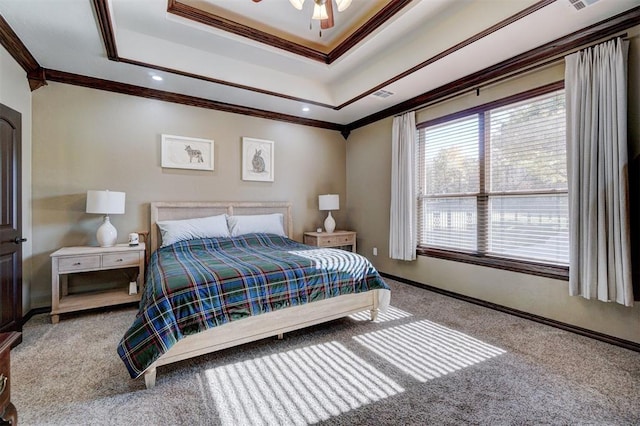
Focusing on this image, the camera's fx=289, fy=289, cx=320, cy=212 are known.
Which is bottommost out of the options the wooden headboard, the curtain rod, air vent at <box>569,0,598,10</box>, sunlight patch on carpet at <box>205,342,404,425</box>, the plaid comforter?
sunlight patch on carpet at <box>205,342,404,425</box>

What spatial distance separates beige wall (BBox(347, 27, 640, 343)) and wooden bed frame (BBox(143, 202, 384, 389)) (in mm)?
1366

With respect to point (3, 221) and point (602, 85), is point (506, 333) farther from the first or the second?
point (3, 221)

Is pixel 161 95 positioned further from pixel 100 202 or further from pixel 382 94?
pixel 382 94

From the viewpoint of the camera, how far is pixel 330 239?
482cm

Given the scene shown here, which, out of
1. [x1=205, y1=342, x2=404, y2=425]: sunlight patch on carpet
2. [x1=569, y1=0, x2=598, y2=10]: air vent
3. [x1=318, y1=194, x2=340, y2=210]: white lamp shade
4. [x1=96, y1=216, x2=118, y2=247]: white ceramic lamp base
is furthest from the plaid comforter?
[x1=569, y1=0, x2=598, y2=10]: air vent

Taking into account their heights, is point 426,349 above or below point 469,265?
below

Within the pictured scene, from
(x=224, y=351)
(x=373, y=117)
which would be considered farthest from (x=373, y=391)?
(x=373, y=117)

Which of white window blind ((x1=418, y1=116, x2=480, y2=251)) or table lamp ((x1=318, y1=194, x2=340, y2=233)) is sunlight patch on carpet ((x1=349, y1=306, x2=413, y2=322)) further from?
table lamp ((x1=318, y1=194, x2=340, y2=233))

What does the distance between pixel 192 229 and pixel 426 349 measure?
2.98m

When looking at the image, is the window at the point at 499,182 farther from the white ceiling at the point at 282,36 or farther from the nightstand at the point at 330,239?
the nightstand at the point at 330,239

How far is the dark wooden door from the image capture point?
2.41 meters

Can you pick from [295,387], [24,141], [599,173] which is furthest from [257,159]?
[599,173]

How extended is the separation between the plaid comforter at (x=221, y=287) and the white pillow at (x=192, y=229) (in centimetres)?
28

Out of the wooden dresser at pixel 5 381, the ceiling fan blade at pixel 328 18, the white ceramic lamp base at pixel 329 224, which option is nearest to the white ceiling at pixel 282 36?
the ceiling fan blade at pixel 328 18
